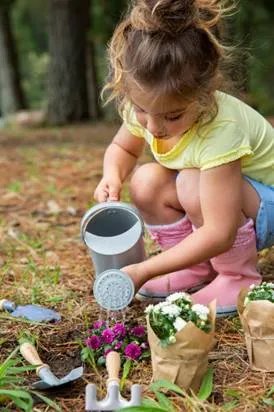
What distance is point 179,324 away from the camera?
139 cm

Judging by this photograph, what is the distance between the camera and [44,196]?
3439 millimetres

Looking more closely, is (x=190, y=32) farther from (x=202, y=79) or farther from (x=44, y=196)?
(x=44, y=196)

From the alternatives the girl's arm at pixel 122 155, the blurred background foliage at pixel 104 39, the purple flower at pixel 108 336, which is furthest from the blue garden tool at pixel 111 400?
the blurred background foliage at pixel 104 39

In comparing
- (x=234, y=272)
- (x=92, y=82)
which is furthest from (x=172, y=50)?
(x=92, y=82)

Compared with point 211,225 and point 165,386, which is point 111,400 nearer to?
point 165,386

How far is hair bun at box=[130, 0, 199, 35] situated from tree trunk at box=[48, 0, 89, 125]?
6.24m

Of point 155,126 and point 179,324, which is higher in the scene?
point 155,126

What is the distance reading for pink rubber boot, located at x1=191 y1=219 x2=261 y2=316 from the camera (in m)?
1.87

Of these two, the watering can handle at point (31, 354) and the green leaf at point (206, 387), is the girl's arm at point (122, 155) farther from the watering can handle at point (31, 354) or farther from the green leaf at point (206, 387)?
the green leaf at point (206, 387)

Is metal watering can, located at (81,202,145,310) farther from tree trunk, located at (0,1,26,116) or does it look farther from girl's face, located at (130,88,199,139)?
tree trunk, located at (0,1,26,116)

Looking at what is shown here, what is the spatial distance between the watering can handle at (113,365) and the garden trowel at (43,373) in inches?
2.4

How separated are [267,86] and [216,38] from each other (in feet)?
38.0

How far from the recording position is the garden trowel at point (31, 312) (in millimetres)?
1806

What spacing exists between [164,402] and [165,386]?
6 centimetres
